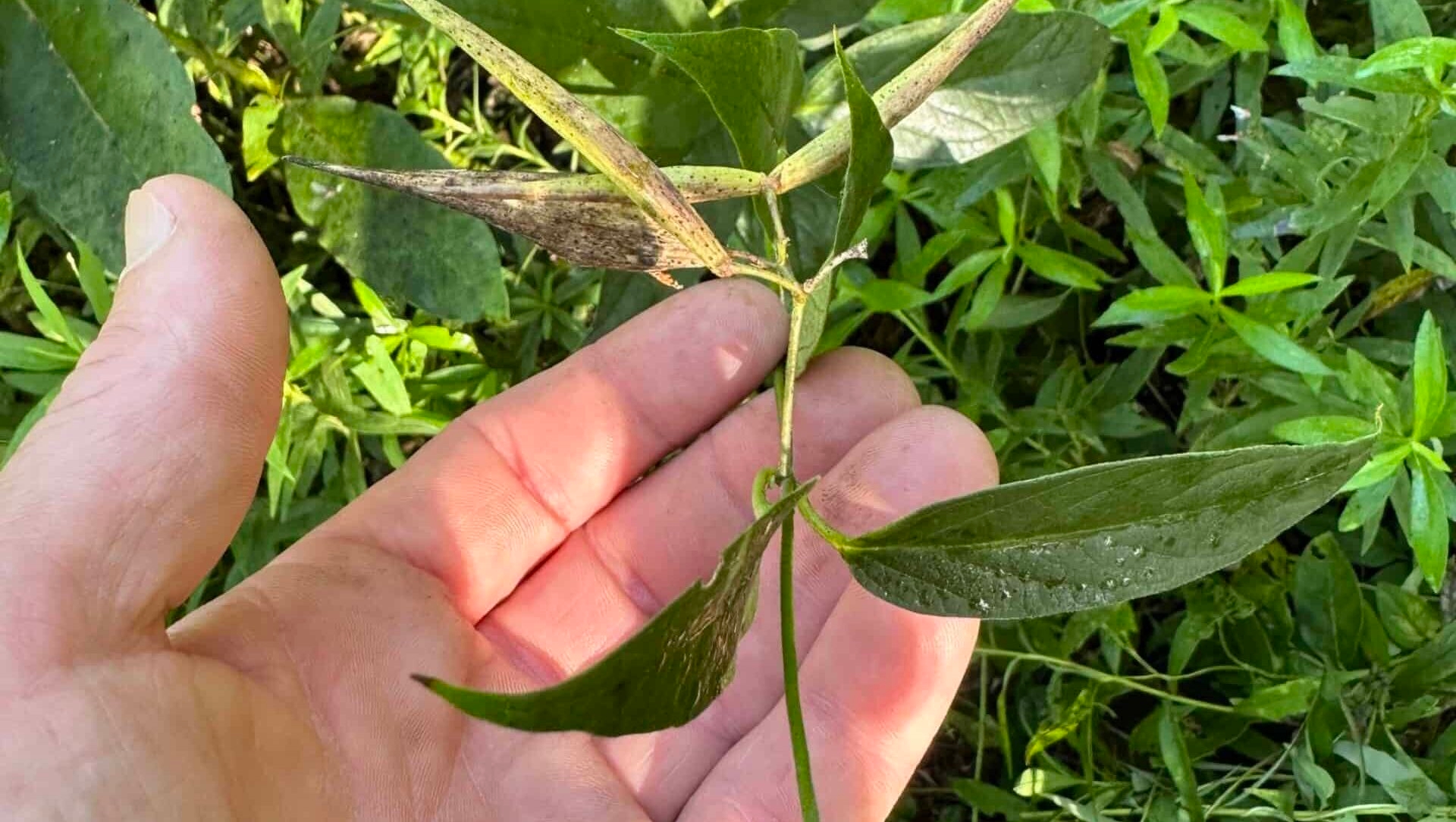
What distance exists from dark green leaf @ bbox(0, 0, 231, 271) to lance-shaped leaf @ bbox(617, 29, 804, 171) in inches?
18.3

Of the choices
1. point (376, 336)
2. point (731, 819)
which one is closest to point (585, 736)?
point (731, 819)

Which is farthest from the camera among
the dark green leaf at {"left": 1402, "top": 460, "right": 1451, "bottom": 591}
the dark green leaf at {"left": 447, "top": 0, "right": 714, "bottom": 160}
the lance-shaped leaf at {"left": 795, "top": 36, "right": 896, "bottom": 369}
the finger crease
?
the finger crease

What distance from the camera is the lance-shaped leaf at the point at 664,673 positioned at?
1.64ft

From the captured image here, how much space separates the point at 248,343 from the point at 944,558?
538 mm

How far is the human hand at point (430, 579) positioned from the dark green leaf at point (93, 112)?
96 mm

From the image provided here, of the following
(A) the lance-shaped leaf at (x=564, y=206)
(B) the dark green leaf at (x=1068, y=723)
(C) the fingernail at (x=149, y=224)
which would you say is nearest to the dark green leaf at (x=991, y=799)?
(B) the dark green leaf at (x=1068, y=723)

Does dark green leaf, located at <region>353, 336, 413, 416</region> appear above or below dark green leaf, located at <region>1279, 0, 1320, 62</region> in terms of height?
below

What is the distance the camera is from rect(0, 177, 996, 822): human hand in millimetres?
787

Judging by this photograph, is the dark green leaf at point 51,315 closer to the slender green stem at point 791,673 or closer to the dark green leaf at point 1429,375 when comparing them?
the slender green stem at point 791,673

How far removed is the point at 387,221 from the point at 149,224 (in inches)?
9.9

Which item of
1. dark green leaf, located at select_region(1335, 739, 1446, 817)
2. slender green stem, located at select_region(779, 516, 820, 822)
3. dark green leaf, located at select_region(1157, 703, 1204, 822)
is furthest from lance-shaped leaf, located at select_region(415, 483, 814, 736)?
dark green leaf, located at select_region(1335, 739, 1446, 817)

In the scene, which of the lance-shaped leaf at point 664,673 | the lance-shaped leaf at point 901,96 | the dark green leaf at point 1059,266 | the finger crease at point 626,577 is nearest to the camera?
the lance-shaped leaf at point 664,673

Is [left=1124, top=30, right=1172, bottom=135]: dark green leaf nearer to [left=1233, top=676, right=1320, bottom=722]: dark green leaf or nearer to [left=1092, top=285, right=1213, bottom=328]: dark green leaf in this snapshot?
[left=1092, top=285, right=1213, bottom=328]: dark green leaf

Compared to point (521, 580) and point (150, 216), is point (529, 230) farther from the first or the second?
point (521, 580)
